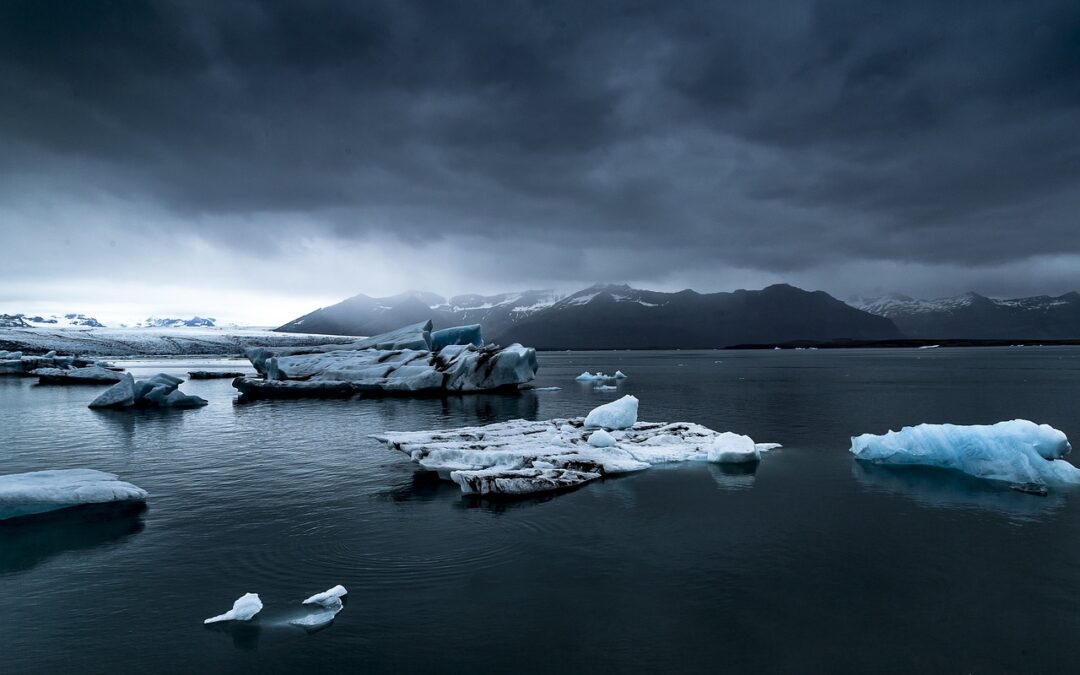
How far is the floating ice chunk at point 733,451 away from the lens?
55.6 ft

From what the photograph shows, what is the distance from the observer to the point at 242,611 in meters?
7.46

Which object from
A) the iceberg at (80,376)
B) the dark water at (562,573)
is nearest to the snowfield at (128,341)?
the iceberg at (80,376)

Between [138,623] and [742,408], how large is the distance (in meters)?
30.1

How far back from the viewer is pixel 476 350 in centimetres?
4616

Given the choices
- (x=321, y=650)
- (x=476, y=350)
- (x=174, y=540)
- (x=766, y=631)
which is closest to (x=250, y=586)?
(x=321, y=650)

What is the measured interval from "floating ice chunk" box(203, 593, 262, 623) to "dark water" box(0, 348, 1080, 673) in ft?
0.99

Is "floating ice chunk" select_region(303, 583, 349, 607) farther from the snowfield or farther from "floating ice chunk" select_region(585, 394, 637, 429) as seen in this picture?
the snowfield

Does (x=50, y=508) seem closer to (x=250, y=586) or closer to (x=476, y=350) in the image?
(x=250, y=586)

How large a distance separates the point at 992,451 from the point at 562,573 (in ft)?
45.4

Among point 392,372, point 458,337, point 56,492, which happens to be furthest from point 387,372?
point 56,492

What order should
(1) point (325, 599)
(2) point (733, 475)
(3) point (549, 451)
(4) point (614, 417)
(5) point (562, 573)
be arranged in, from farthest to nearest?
1. (4) point (614, 417)
2. (3) point (549, 451)
3. (2) point (733, 475)
4. (5) point (562, 573)
5. (1) point (325, 599)

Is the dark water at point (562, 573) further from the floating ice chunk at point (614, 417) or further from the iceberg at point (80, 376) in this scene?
the iceberg at point (80, 376)

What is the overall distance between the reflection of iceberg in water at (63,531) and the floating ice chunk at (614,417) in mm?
14884

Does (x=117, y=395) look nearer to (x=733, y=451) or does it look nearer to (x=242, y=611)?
(x=242, y=611)
